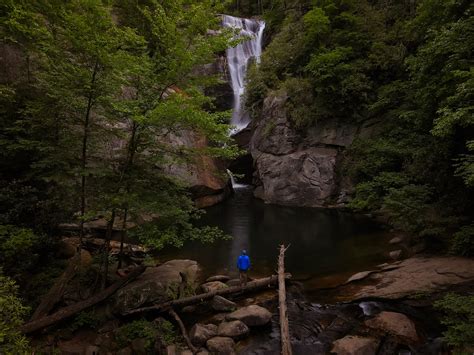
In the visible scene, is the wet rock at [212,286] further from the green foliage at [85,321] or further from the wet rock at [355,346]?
the wet rock at [355,346]

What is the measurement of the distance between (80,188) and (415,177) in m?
12.9

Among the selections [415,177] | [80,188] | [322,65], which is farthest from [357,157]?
[80,188]

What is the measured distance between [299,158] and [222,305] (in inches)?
657

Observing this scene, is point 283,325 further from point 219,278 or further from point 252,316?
point 219,278

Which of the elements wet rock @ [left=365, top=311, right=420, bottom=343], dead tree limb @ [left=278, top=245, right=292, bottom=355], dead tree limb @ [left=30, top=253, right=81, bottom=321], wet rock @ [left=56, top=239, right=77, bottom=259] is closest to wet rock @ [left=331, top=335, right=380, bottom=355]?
wet rock @ [left=365, top=311, right=420, bottom=343]

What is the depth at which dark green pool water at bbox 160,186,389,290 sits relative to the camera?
42.1 feet

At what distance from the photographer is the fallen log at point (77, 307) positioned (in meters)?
7.45

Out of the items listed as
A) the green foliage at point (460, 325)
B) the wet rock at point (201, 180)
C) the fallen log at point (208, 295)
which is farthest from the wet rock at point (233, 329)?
the wet rock at point (201, 180)

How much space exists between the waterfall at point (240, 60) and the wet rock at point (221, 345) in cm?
2467

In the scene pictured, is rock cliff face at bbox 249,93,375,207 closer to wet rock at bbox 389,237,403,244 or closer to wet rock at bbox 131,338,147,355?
wet rock at bbox 389,237,403,244

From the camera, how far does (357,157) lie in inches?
866

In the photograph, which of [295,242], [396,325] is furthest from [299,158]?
[396,325]

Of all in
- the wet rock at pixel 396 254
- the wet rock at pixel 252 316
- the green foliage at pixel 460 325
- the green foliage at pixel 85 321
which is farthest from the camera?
the wet rock at pixel 396 254

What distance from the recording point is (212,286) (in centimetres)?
1072
